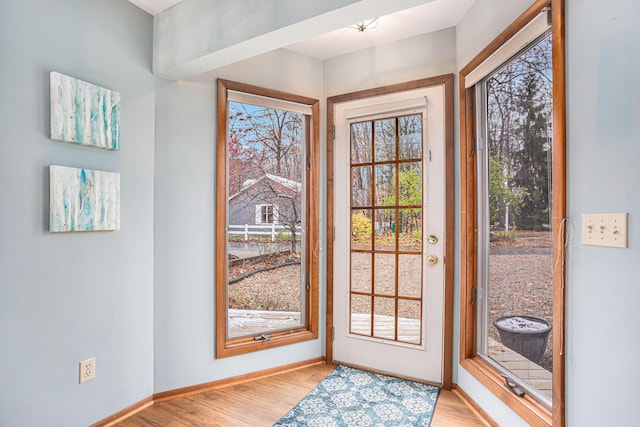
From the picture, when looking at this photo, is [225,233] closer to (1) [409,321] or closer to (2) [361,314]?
(2) [361,314]

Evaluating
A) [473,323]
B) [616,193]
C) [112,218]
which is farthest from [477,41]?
[112,218]

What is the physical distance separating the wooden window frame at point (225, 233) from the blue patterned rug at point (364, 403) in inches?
17.7

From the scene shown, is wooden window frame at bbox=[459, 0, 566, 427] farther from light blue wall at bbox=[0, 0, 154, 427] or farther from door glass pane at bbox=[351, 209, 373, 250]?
light blue wall at bbox=[0, 0, 154, 427]

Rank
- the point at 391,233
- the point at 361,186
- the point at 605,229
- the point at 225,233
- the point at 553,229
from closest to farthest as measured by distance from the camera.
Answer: the point at 605,229, the point at 553,229, the point at 225,233, the point at 391,233, the point at 361,186

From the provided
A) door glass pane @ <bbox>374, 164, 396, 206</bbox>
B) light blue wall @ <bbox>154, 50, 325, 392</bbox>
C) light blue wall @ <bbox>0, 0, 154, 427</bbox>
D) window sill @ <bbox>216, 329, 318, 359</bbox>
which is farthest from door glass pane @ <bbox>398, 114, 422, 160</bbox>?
light blue wall @ <bbox>0, 0, 154, 427</bbox>

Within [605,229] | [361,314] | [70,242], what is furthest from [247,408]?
[605,229]

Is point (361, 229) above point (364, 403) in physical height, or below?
above

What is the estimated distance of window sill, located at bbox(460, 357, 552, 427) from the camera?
1.63m

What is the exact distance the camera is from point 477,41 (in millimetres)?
2146

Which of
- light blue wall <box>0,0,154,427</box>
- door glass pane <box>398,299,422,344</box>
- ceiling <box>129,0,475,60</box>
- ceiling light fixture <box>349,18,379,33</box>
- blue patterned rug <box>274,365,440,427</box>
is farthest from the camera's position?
door glass pane <box>398,299,422,344</box>

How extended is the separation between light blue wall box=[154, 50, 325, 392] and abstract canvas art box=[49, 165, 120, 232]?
12.4 inches

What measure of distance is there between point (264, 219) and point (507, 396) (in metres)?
1.82

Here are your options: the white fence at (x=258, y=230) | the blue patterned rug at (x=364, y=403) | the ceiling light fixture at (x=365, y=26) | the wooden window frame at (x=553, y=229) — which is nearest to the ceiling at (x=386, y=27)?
the ceiling light fixture at (x=365, y=26)

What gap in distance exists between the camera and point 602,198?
50.2 inches
